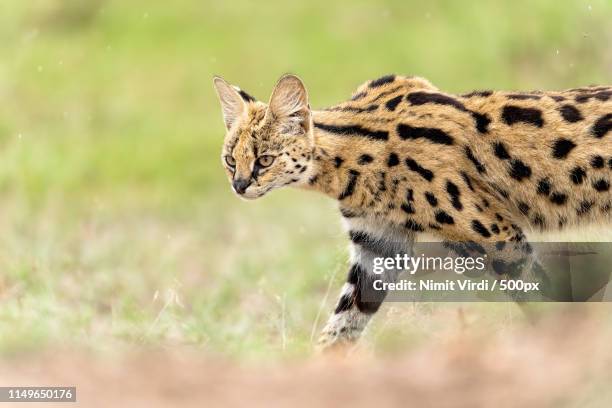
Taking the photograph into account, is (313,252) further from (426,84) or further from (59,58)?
(59,58)

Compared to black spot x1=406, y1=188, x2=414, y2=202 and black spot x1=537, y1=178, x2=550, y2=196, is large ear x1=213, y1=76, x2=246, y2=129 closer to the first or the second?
black spot x1=406, y1=188, x2=414, y2=202

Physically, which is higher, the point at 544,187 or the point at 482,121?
the point at 482,121

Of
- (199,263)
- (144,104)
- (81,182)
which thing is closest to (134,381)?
(199,263)

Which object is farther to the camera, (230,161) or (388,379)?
(230,161)

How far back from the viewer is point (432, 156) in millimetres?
7648

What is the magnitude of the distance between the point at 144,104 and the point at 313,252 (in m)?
5.46

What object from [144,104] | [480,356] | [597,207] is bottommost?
[480,356]

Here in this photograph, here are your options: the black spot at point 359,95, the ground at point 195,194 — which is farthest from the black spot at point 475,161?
the ground at point 195,194

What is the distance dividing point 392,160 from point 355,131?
1.02ft

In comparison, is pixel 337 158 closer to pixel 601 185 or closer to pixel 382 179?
pixel 382 179

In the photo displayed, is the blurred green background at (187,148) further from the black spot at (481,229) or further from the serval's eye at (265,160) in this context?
the serval's eye at (265,160)

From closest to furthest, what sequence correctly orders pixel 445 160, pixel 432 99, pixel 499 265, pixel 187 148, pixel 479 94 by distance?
1. pixel 499 265
2. pixel 445 160
3. pixel 432 99
4. pixel 479 94
5. pixel 187 148

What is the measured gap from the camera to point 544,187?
7785 mm

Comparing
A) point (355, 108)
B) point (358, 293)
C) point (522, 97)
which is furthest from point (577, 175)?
point (358, 293)
